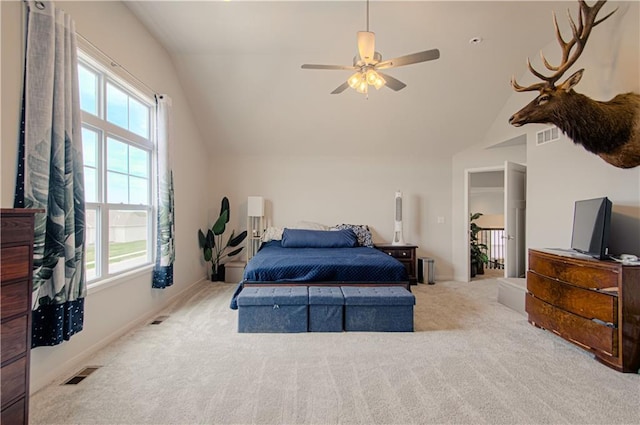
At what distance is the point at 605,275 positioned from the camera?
7.61 ft

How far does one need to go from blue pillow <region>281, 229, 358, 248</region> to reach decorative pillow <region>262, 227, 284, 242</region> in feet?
0.75

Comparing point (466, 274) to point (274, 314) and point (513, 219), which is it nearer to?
point (513, 219)

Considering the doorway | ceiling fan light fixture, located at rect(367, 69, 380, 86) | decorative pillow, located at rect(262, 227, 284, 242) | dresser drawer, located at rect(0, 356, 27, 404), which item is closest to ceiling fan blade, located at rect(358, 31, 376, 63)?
ceiling fan light fixture, located at rect(367, 69, 380, 86)

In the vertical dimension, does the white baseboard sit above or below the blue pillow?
below

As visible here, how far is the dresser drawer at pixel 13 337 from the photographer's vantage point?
1315 millimetres

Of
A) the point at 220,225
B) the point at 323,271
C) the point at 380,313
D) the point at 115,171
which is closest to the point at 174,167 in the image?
the point at 115,171

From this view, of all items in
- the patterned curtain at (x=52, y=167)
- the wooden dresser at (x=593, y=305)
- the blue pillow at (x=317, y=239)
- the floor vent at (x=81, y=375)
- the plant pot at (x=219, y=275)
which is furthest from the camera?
the plant pot at (x=219, y=275)

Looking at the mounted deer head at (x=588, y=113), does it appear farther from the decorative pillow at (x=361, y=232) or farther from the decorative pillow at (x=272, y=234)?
the decorative pillow at (x=272, y=234)

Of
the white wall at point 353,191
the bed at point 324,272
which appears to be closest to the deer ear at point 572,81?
the bed at point 324,272

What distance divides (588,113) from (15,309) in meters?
4.13

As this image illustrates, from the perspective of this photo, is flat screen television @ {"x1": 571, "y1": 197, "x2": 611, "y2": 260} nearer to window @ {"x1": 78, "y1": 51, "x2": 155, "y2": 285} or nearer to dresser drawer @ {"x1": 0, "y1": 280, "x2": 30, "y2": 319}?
dresser drawer @ {"x1": 0, "y1": 280, "x2": 30, "y2": 319}

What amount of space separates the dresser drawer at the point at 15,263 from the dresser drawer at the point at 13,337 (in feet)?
0.67

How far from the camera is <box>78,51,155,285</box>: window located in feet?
8.60

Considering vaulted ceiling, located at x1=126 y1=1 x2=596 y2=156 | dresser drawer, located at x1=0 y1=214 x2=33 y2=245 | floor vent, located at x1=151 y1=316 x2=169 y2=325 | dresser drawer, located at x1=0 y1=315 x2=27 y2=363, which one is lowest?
floor vent, located at x1=151 y1=316 x2=169 y2=325
